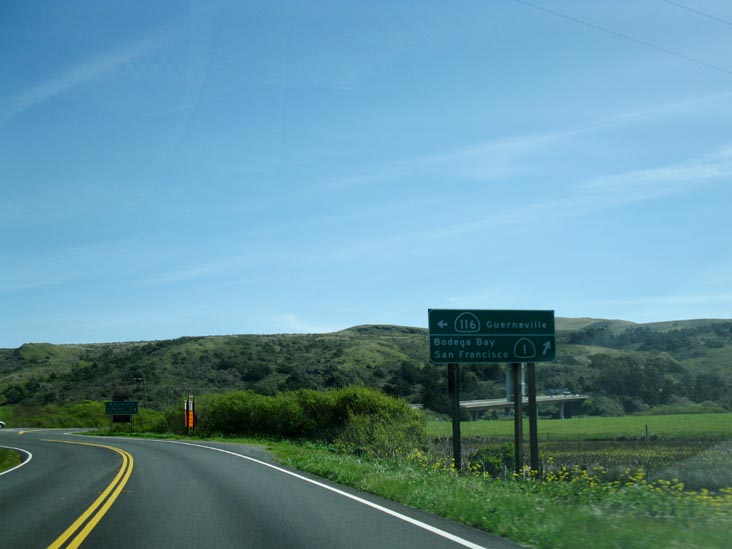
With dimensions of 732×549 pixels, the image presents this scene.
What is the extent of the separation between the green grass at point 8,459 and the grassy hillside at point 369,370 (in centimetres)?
2689

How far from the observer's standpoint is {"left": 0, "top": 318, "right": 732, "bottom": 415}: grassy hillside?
215 ft

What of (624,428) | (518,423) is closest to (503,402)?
(624,428)

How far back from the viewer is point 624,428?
5328 centimetres

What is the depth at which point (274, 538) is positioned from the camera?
8594 millimetres

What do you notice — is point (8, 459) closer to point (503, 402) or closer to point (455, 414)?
point (455, 414)

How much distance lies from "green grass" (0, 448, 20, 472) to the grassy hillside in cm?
2689

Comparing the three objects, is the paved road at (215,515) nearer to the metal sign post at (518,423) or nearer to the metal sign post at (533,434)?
the metal sign post at (518,423)

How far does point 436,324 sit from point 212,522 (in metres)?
12.1

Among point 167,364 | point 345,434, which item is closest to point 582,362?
point 345,434

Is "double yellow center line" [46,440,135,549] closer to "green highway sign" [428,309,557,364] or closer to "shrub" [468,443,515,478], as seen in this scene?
"green highway sign" [428,309,557,364]

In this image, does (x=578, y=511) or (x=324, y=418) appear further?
(x=324, y=418)

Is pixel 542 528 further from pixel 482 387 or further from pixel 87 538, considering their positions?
pixel 482 387

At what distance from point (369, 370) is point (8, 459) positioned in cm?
5417

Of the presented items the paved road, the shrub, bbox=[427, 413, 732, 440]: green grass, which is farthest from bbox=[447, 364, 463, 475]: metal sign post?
bbox=[427, 413, 732, 440]: green grass
